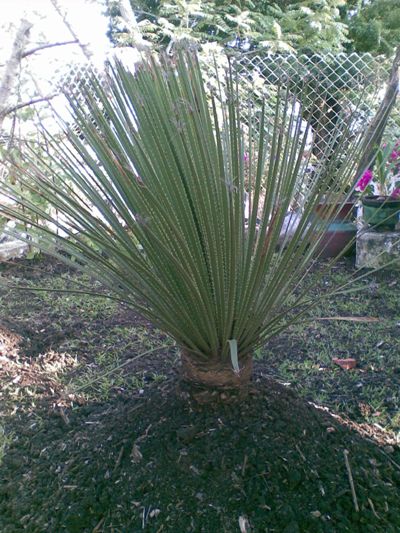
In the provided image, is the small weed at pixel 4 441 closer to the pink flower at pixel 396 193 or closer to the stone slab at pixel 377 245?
the stone slab at pixel 377 245

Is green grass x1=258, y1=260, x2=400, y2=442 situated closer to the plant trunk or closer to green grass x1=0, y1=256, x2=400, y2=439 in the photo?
green grass x1=0, y1=256, x2=400, y2=439

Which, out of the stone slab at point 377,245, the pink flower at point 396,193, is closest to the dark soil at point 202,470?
the stone slab at point 377,245

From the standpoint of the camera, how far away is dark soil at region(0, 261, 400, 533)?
1.32 meters

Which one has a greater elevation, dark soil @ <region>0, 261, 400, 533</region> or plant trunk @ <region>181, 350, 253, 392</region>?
plant trunk @ <region>181, 350, 253, 392</region>

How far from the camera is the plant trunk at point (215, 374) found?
1.49 metres

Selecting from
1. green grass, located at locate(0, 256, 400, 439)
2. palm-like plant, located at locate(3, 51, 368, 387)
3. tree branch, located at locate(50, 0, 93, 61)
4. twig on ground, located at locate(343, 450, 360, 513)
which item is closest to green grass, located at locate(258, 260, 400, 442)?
green grass, located at locate(0, 256, 400, 439)

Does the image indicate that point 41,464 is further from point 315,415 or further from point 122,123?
point 122,123

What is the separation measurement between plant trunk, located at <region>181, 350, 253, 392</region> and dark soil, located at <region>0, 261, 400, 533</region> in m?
0.06

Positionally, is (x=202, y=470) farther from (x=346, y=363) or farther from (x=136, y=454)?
(x=346, y=363)

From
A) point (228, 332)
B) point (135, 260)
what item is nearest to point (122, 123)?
point (135, 260)

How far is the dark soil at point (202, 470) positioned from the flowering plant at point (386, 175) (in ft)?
9.37

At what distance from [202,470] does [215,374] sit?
0.88 ft

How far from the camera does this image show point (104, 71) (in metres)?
1.35

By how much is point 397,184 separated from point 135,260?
3429 millimetres
